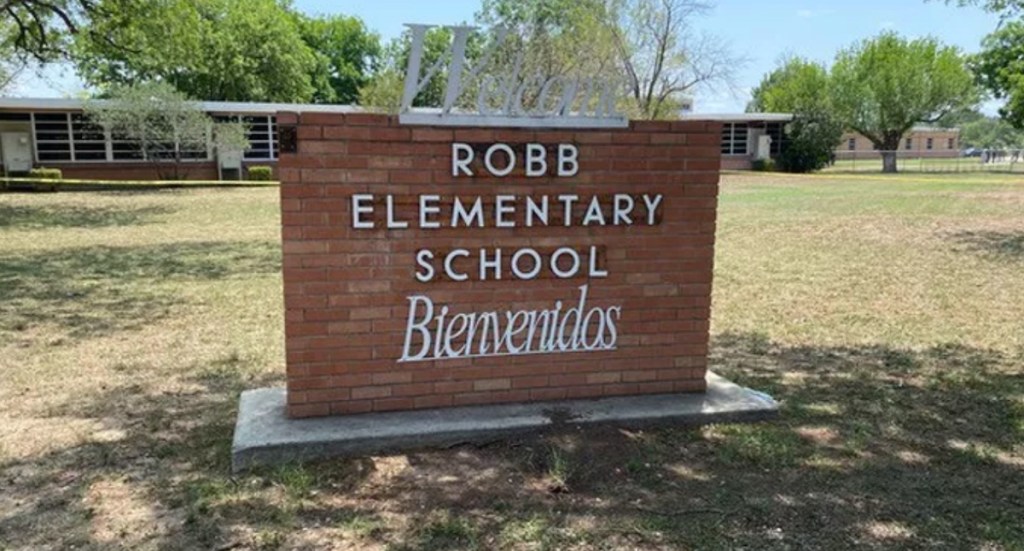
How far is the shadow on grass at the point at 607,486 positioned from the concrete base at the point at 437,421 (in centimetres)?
8

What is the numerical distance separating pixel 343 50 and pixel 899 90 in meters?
39.6

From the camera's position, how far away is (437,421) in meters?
3.85

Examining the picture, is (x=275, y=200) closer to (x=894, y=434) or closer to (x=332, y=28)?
(x=894, y=434)

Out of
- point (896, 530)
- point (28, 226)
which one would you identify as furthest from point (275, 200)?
point (896, 530)

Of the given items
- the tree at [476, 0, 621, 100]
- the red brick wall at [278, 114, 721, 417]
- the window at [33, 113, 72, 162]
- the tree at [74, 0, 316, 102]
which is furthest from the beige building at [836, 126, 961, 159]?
the red brick wall at [278, 114, 721, 417]

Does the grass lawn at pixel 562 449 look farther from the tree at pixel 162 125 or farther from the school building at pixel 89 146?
the school building at pixel 89 146

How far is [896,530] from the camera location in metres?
2.97

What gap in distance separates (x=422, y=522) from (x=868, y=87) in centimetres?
4887

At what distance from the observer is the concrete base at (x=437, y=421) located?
3.58 meters

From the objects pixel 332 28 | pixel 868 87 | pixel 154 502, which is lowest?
pixel 154 502

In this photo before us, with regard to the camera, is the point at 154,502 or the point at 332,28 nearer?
the point at 154,502

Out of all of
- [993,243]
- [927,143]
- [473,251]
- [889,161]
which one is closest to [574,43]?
[889,161]

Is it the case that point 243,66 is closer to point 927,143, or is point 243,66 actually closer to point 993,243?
point 993,243

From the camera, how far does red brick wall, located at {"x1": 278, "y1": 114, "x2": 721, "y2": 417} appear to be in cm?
369
